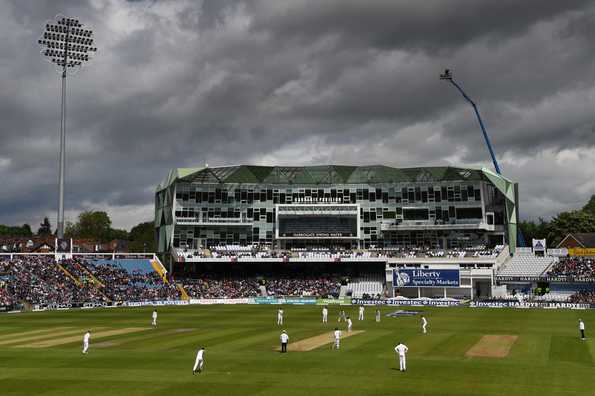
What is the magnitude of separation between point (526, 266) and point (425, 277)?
17656 millimetres

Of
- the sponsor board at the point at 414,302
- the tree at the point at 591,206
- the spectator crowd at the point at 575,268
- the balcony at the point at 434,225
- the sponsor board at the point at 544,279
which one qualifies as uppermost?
the tree at the point at 591,206

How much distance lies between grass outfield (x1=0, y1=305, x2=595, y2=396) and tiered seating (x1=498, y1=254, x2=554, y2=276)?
102 feet

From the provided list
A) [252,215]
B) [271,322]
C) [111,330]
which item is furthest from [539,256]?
[111,330]

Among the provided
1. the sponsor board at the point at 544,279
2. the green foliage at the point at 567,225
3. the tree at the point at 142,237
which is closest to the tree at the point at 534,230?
the green foliage at the point at 567,225

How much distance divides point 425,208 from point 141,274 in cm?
4908

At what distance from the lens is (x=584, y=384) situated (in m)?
25.3

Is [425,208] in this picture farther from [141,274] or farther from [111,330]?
[111,330]

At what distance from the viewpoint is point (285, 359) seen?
32344 mm

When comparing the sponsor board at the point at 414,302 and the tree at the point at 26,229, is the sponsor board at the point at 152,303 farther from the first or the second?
the tree at the point at 26,229

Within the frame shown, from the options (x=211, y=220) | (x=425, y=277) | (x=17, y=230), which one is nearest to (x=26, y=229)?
(x=17, y=230)

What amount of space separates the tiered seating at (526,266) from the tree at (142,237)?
96.5 meters

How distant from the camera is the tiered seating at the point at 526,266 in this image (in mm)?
87819

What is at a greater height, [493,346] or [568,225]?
[568,225]

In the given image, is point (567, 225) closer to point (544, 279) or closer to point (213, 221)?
point (544, 279)
